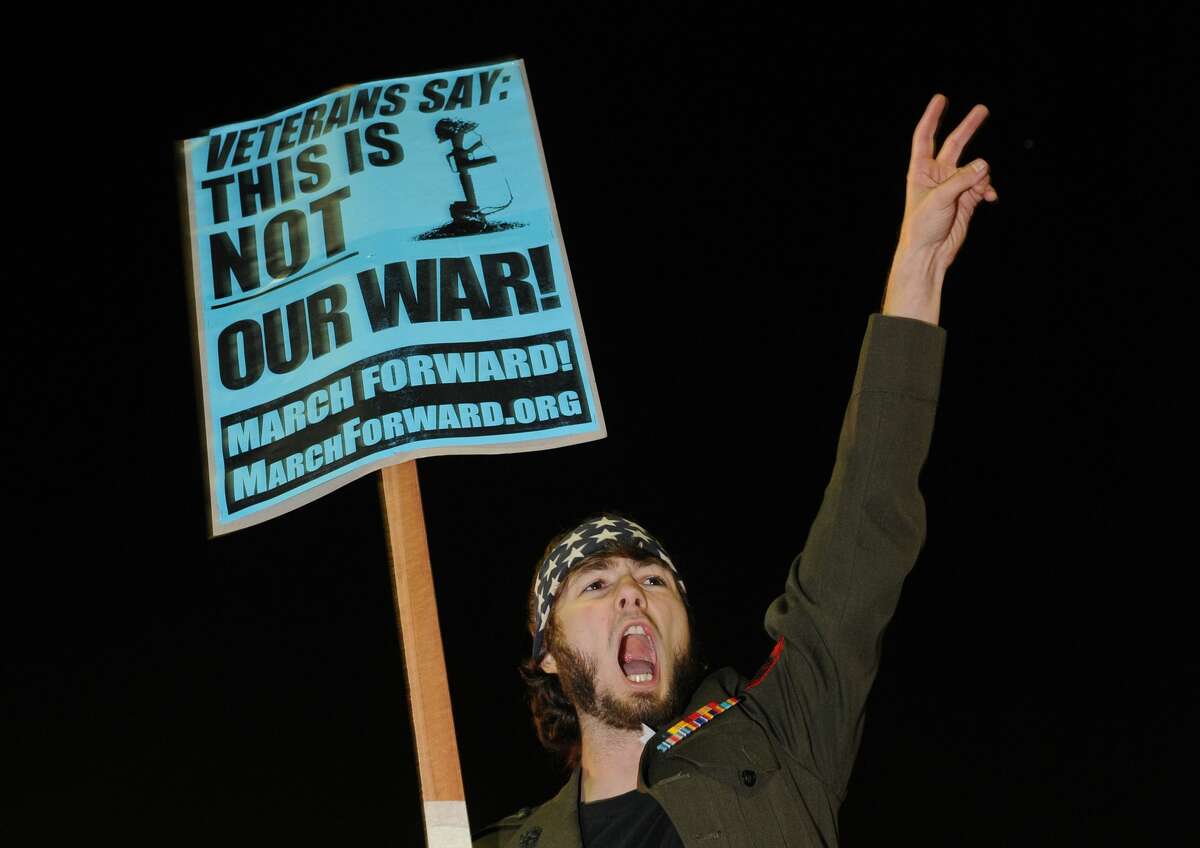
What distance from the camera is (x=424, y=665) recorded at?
Result: 71.2 inches

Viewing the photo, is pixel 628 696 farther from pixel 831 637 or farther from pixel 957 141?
pixel 957 141

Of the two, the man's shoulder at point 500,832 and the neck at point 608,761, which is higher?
the neck at point 608,761

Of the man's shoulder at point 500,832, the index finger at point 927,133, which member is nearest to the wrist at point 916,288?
the index finger at point 927,133

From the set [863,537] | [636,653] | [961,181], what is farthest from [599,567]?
[961,181]

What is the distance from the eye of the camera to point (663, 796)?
1.79m

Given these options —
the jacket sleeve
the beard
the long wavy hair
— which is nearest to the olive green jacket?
the jacket sleeve

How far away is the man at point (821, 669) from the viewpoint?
1751 millimetres

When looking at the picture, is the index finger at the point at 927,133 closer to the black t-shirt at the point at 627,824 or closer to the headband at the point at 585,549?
the headband at the point at 585,549

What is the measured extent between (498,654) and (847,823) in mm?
931

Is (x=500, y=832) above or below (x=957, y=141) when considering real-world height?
below

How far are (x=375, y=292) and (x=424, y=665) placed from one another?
596mm

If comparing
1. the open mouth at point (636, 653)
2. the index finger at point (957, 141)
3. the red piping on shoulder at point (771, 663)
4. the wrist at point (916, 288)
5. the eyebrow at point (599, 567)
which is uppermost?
the index finger at point (957, 141)

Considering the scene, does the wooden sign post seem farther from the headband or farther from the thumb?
the thumb

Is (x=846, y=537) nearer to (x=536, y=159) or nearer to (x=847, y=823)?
(x=536, y=159)
